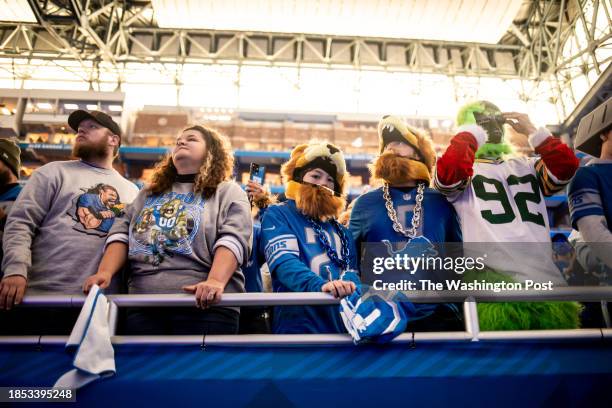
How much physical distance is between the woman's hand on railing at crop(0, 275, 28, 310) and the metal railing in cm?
4

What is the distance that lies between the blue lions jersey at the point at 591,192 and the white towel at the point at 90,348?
198 centimetres

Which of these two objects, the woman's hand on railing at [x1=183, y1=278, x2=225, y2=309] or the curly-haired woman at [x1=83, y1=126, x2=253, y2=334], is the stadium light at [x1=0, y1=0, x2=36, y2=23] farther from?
the woman's hand on railing at [x1=183, y1=278, x2=225, y2=309]

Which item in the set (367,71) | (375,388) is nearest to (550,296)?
(375,388)

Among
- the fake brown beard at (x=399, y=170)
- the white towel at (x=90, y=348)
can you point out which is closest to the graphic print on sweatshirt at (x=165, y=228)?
the white towel at (x=90, y=348)

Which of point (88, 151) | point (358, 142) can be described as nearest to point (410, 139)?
point (88, 151)

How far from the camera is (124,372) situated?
1.26 meters

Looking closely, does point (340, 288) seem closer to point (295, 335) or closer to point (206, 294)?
point (295, 335)

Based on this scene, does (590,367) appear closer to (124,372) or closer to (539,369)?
(539,369)

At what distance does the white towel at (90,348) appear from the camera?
118 centimetres

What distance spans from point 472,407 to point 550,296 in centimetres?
46

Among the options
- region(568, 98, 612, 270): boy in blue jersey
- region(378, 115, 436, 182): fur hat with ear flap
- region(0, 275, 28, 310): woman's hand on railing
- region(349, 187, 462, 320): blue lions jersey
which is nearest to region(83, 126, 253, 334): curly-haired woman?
region(0, 275, 28, 310): woman's hand on railing

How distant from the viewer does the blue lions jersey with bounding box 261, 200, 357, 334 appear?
4.77 feet

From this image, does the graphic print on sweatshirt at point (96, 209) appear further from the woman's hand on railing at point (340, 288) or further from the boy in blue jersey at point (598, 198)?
the boy in blue jersey at point (598, 198)

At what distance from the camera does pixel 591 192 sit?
1.78 m
